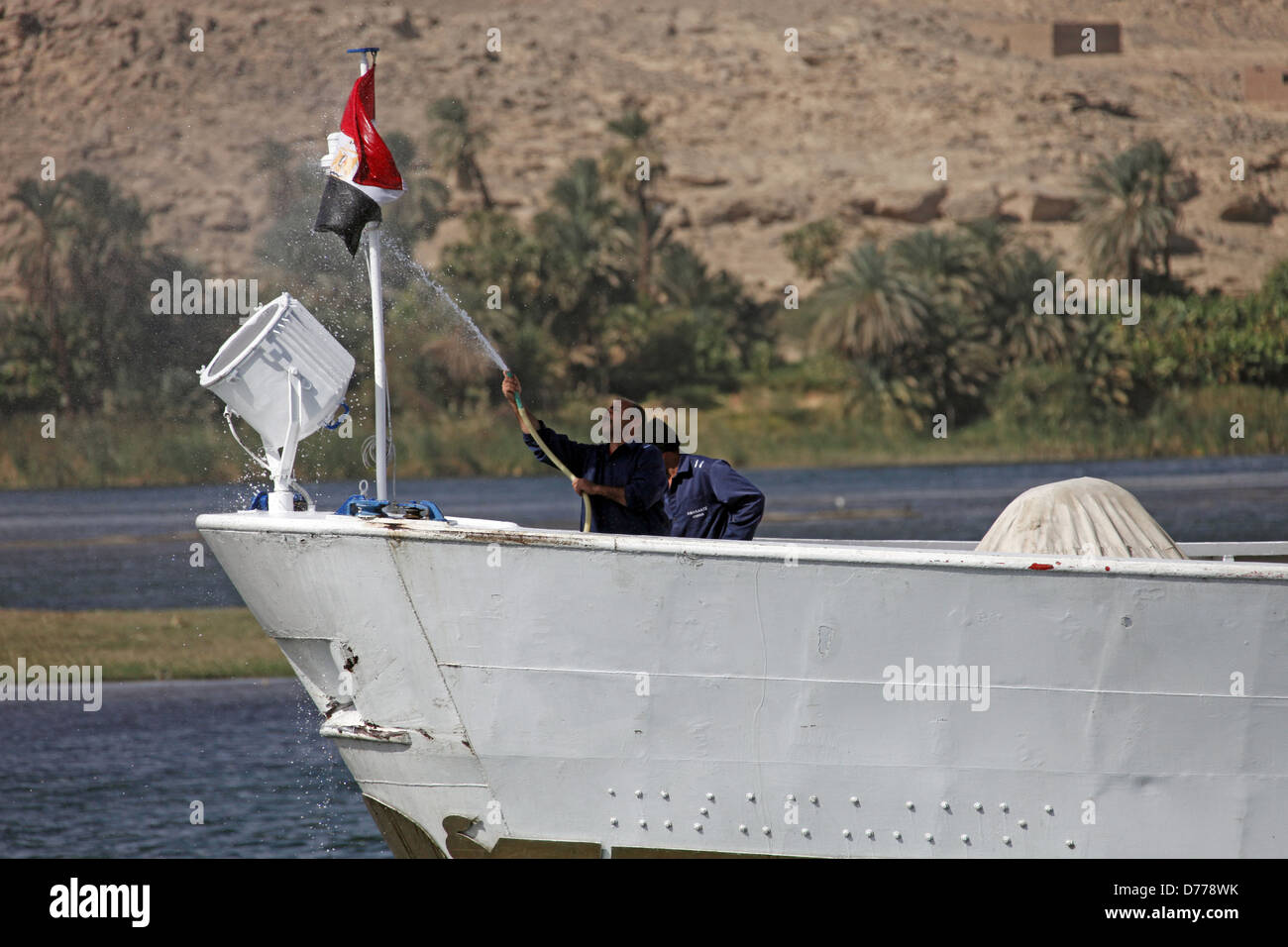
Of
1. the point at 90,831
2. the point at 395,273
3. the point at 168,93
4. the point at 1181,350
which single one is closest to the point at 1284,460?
the point at 1181,350

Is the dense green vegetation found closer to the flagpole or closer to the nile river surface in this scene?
the nile river surface

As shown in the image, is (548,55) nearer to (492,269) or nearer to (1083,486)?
(492,269)

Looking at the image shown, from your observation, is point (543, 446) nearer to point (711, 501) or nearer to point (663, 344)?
point (711, 501)

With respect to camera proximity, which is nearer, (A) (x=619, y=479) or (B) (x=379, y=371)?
(B) (x=379, y=371)

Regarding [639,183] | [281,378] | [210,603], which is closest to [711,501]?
[281,378]

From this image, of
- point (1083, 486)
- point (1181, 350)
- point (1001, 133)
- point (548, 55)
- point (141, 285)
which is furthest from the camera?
point (548, 55)

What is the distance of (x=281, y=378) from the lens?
7.73m

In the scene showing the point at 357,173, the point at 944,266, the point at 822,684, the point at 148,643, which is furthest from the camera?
the point at 944,266

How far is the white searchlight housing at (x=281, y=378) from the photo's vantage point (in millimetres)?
7617

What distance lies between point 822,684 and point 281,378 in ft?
9.74

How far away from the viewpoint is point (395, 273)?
6506 cm

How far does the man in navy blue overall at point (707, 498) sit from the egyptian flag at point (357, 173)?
1.88m

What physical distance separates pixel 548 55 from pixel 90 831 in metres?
103

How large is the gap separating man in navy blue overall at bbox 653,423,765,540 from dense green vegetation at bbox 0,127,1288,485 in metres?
48.3
